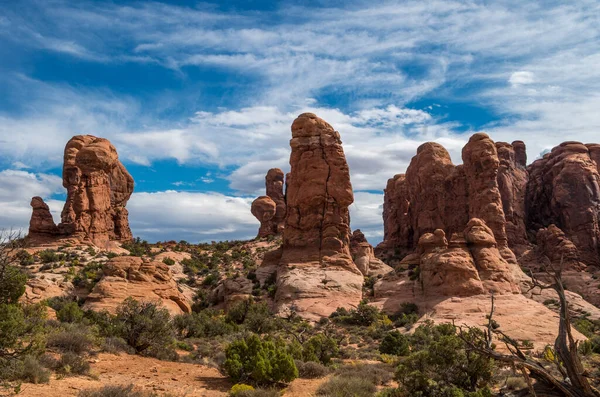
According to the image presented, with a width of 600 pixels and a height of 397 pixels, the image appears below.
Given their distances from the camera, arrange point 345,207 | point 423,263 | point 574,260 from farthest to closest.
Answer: point 574,260 < point 345,207 < point 423,263

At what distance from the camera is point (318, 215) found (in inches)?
1634

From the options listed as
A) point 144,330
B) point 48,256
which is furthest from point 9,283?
point 48,256

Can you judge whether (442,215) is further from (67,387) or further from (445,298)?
(67,387)

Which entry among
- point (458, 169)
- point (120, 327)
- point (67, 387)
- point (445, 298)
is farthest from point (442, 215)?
point (67, 387)

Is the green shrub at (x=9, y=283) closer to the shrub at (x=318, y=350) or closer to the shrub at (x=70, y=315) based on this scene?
the shrub at (x=70, y=315)

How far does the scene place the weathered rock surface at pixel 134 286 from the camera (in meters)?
28.1

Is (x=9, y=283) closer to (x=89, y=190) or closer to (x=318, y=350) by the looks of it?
(x=318, y=350)

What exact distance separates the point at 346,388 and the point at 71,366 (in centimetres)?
771

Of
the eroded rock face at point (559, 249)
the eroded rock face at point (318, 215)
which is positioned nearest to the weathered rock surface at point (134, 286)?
the eroded rock face at point (318, 215)

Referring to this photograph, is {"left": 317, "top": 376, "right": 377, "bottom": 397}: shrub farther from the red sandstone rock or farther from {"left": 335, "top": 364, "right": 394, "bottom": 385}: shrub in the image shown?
the red sandstone rock

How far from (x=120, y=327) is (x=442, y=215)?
45.7 metres

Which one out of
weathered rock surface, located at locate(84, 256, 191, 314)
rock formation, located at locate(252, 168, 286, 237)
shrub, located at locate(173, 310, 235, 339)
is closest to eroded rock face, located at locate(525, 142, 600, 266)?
rock formation, located at locate(252, 168, 286, 237)

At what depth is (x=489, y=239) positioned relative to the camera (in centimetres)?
3697

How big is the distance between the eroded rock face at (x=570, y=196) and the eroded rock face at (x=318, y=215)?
32.8 meters
